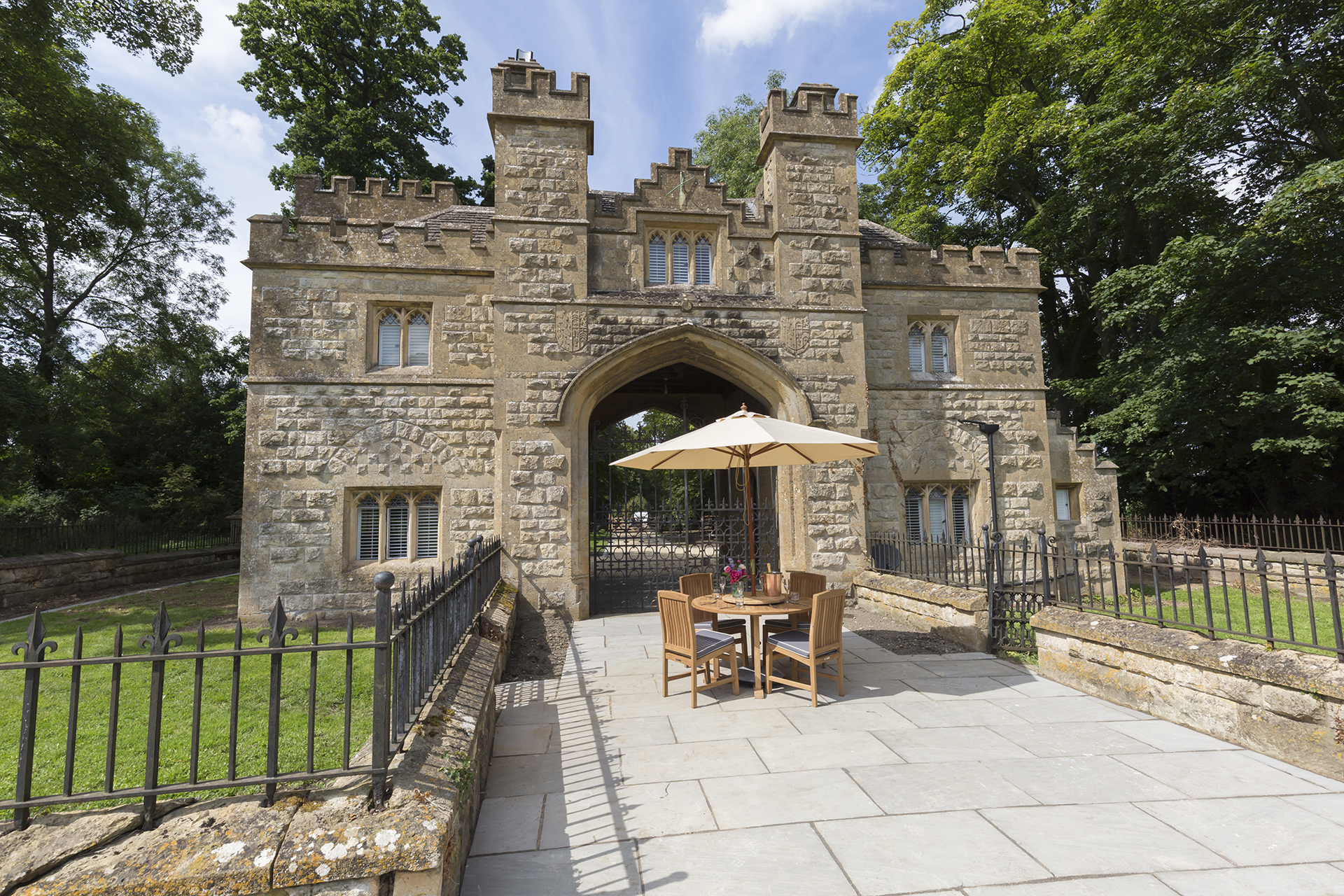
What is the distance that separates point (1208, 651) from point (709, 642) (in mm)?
3834

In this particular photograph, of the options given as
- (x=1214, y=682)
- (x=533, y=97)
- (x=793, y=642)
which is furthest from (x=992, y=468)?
(x=533, y=97)

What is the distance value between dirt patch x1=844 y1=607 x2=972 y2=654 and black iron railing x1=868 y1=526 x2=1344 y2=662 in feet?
1.94

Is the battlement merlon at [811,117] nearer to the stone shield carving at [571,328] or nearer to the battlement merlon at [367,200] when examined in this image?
the stone shield carving at [571,328]

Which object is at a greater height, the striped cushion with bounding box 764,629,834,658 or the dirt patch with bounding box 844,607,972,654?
the striped cushion with bounding box 764,629,834,658

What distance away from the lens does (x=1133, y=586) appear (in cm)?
1344

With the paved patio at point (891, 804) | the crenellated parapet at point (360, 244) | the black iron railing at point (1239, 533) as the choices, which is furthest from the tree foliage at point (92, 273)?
the black iron railing at point (1239, 533)

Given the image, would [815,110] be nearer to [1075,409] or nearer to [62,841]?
[62,841]

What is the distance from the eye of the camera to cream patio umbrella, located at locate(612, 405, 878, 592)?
5.80 meters

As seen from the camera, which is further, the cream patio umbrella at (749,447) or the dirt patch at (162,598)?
the dirt patch at (162,598)

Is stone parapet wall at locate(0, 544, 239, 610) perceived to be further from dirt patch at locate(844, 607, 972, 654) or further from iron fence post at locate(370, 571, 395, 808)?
dirt patch at locate(844, 607, 972, 654)

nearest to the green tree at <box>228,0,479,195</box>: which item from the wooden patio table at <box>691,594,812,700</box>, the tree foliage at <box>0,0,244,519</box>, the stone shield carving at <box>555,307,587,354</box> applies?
the tree foliage at <box>0,0,244,519</box>

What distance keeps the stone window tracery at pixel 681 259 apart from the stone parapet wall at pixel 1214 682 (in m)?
7.68

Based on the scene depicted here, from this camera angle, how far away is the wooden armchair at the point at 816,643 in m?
5.32

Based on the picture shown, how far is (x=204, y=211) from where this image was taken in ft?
73.4
